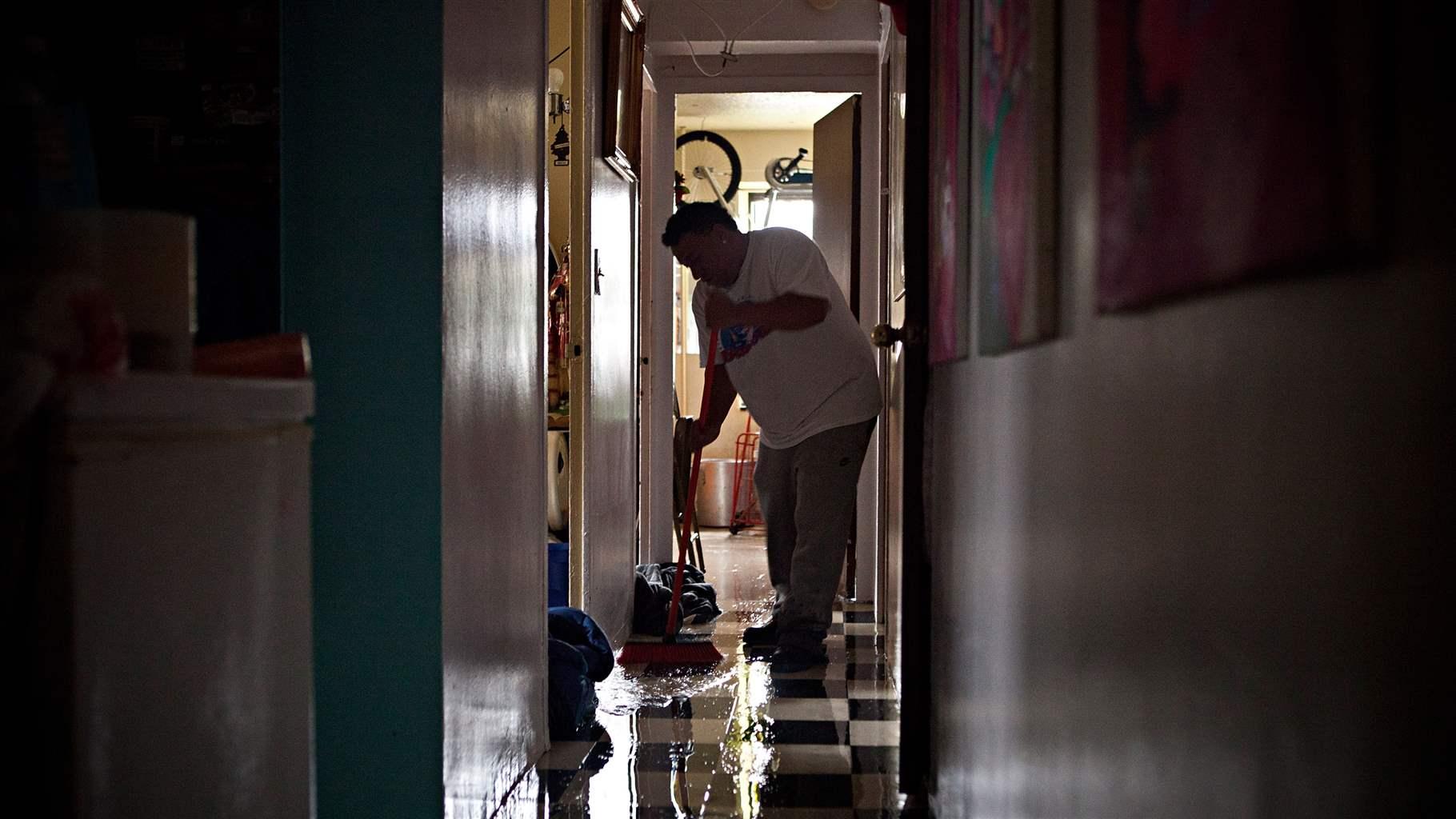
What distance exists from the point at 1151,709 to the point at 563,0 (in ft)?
14.1

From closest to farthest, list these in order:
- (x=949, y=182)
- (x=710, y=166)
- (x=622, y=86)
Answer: (x=949, y=182) < (x=622, y=86) < (x=710, y=166)

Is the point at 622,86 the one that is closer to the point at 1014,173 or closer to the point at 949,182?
the point at 949,182

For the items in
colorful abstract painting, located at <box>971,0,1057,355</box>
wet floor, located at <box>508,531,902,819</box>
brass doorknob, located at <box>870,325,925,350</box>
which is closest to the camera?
colorful abstract painting, located at <box>971,0,1057,355</box>

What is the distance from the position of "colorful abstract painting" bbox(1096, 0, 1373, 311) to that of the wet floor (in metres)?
1.58

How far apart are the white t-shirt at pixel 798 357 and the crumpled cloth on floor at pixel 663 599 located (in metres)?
0.80

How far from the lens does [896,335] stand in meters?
2.66

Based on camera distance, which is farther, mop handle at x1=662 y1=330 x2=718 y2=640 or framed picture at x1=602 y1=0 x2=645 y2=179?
mop handle at x1=662 y1=330 x2=718 y2=640

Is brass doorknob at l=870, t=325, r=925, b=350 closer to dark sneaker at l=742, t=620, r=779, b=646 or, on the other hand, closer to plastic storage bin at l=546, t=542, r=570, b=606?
plastic storage bin at l=546, t=542, r=570, b=606

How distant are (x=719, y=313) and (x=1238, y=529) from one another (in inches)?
111

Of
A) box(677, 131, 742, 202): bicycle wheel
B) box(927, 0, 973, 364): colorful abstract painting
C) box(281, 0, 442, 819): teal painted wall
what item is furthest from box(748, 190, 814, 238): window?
box(281, 0, 442, 819): teal painted wall

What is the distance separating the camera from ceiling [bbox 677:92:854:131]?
677cm

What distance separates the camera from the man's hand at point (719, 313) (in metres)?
3.50

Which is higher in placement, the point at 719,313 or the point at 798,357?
the point at 719,313

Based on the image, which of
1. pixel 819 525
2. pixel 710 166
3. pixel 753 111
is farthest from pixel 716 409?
pixel 710 166
